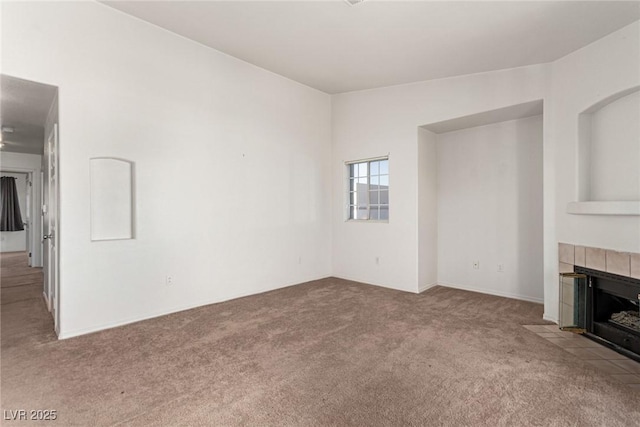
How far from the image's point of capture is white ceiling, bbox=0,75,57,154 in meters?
3.08

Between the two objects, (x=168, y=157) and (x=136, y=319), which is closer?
(x=136, y=319)

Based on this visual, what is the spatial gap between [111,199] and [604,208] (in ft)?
15.8

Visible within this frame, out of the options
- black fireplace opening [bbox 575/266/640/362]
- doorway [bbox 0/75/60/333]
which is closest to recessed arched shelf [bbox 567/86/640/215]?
black fireplace opening [bbox 575/266/640/362]

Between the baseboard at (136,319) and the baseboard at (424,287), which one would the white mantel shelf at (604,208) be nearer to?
the baseboard at (424,287)

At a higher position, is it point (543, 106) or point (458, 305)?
point (543, 106)

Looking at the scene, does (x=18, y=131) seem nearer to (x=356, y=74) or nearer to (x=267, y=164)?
(x=267, y=164)

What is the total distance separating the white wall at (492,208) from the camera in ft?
14.2

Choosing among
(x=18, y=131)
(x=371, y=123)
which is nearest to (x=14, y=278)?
(x=18, y=131)

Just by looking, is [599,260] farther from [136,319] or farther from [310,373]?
[136,319]

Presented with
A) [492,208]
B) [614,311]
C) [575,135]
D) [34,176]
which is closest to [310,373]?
[614,311]

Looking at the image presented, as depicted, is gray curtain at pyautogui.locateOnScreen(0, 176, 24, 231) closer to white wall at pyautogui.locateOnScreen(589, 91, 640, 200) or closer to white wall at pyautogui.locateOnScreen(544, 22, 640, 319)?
white wall at pyautogui.locateOnScreen(544, 22, 640, 319)

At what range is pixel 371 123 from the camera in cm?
531

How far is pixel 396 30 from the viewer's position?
3.35 metres

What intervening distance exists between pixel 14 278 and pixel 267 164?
5.11 m
